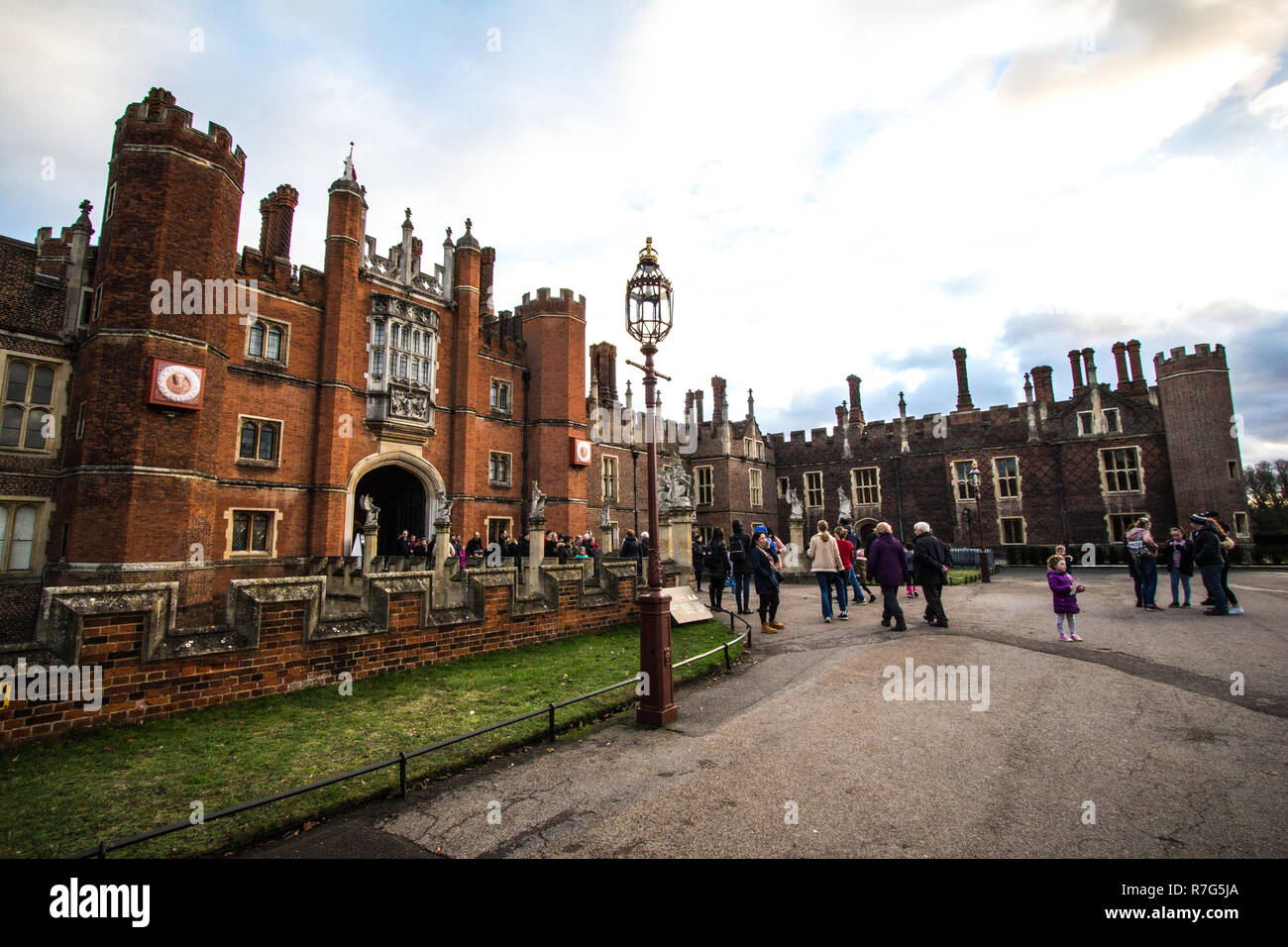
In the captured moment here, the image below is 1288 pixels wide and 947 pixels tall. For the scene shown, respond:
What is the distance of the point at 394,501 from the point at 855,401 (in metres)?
28.6

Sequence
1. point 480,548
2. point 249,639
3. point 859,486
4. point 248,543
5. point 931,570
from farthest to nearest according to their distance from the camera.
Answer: point 859,486 < point 480,548 < point 248,543 < point 931,570 < point 249,639

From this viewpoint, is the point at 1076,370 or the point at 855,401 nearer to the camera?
the point at 1076,370

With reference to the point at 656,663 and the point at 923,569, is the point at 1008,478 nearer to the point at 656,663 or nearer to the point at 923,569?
the point at 923,569

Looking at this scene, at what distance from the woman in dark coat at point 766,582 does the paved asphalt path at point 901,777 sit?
9.69 ft

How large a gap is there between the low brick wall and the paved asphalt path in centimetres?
349

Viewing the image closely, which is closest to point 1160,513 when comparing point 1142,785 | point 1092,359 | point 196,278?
point 1092,359

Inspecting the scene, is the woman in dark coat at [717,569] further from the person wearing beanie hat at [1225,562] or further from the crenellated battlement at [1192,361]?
the crenellated battlement at [1192,361]

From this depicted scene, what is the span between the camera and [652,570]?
20.4 feet

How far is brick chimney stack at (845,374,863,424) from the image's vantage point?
37312mm

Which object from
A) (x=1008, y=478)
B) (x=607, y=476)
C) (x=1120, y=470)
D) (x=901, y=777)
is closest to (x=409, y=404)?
(x=607, y=476)

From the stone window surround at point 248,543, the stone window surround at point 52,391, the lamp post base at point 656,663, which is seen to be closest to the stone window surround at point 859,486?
the stone window surround at point 248,543

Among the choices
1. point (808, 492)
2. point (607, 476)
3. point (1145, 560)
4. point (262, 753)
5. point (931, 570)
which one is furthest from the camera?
point (808, 492)

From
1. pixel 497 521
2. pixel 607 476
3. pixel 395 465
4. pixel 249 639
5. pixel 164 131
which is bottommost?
pixel 249 639

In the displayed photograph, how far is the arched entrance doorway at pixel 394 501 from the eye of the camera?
21750mm
